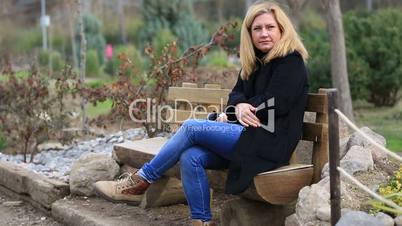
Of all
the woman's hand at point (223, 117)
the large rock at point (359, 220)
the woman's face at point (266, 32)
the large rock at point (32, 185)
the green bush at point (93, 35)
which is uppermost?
the green bush at point (93, 35)

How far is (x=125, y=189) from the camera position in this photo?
16.1ft

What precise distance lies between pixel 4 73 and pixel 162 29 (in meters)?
14.7

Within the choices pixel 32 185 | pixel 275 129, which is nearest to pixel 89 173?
pixel 32 185

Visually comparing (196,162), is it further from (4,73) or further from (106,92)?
(4,73)

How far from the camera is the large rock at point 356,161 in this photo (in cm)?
408

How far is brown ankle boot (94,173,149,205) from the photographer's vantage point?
4824mm

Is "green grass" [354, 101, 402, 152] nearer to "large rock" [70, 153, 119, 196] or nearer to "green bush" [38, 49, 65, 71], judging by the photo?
"large rock" [70, 153, 119, 196]

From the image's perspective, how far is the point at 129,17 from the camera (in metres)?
37.0

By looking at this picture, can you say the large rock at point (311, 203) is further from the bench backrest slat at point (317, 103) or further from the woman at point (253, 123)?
the bench backrest slat at point (317, 103)

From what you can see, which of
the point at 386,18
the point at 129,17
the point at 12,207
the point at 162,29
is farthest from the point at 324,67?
the point at 129,17

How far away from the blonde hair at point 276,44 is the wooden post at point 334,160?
0.68 metres

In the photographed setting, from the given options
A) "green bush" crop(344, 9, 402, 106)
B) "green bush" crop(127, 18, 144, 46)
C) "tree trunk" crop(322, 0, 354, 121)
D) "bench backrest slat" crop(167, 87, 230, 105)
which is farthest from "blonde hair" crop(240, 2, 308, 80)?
"green bush" crop(127, 18, 144, 46)

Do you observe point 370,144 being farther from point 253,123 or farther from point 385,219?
point 385,219

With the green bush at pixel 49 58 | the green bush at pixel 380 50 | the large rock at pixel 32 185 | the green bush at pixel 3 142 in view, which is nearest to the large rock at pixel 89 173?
the large rock at pixel 32 185
